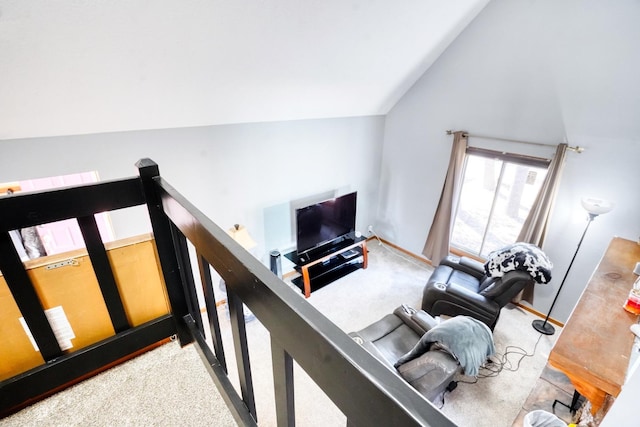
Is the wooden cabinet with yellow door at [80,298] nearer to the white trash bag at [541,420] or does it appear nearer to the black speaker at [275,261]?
the white trash bag at [541,420]

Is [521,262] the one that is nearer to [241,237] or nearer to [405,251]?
[405,251]

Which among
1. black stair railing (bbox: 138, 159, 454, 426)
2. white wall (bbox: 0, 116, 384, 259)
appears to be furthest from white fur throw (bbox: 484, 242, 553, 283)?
black stair railing (bbox: 138, 159, 454, 426)

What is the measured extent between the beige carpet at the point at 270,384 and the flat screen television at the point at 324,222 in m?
0.65

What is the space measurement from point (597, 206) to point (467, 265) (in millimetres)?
1333

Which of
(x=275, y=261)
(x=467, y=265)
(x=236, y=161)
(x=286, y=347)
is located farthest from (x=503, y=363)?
(x=236, y=161)

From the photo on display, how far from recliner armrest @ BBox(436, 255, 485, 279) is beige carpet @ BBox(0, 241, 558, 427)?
0.63 metres

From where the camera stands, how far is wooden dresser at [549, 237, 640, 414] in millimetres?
1561

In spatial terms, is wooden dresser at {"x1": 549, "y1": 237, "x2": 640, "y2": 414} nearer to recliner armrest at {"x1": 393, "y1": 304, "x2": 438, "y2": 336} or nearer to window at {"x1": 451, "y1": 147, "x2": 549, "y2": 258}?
recliner armrest at {"x1": 393, "y1": 304, "x2": 438, "y2": 336}

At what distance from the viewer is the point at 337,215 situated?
4.21 metres

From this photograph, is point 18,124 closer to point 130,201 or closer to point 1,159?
point 1,159

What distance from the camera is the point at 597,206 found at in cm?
269

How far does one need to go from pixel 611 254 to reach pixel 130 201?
11.5 ft

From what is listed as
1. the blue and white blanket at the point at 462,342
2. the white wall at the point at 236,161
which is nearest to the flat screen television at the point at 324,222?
the white wall at the point at 236,161

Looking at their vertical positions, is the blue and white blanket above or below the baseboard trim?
above
